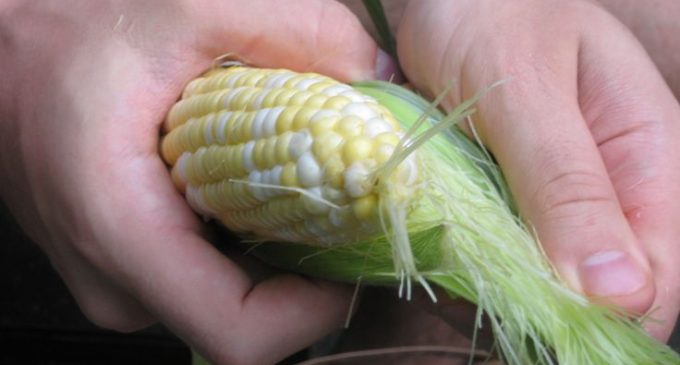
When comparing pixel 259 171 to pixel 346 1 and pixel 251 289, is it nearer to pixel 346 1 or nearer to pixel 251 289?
pixel 251 289

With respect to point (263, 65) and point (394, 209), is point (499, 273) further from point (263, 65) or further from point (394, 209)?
point (263, 65)

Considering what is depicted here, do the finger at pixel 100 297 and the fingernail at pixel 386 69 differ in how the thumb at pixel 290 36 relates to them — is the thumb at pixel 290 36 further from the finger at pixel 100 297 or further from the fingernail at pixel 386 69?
the finger at pixel 100 297

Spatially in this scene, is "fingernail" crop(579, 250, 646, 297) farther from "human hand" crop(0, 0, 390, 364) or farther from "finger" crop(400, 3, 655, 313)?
"human hand" crop(0, 0, 390, 364)

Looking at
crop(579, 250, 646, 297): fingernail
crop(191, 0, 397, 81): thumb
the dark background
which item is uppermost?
crop(191, 0, 397, 81): thumb

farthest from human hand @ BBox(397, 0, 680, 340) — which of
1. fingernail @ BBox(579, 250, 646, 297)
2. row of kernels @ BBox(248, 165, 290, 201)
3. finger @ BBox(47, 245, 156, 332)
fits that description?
finger @ BBox(47, 245, 156, 332)

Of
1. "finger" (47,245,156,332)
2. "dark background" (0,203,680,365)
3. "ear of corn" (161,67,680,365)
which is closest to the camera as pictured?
"ear of corn" (161,67,680,365)
